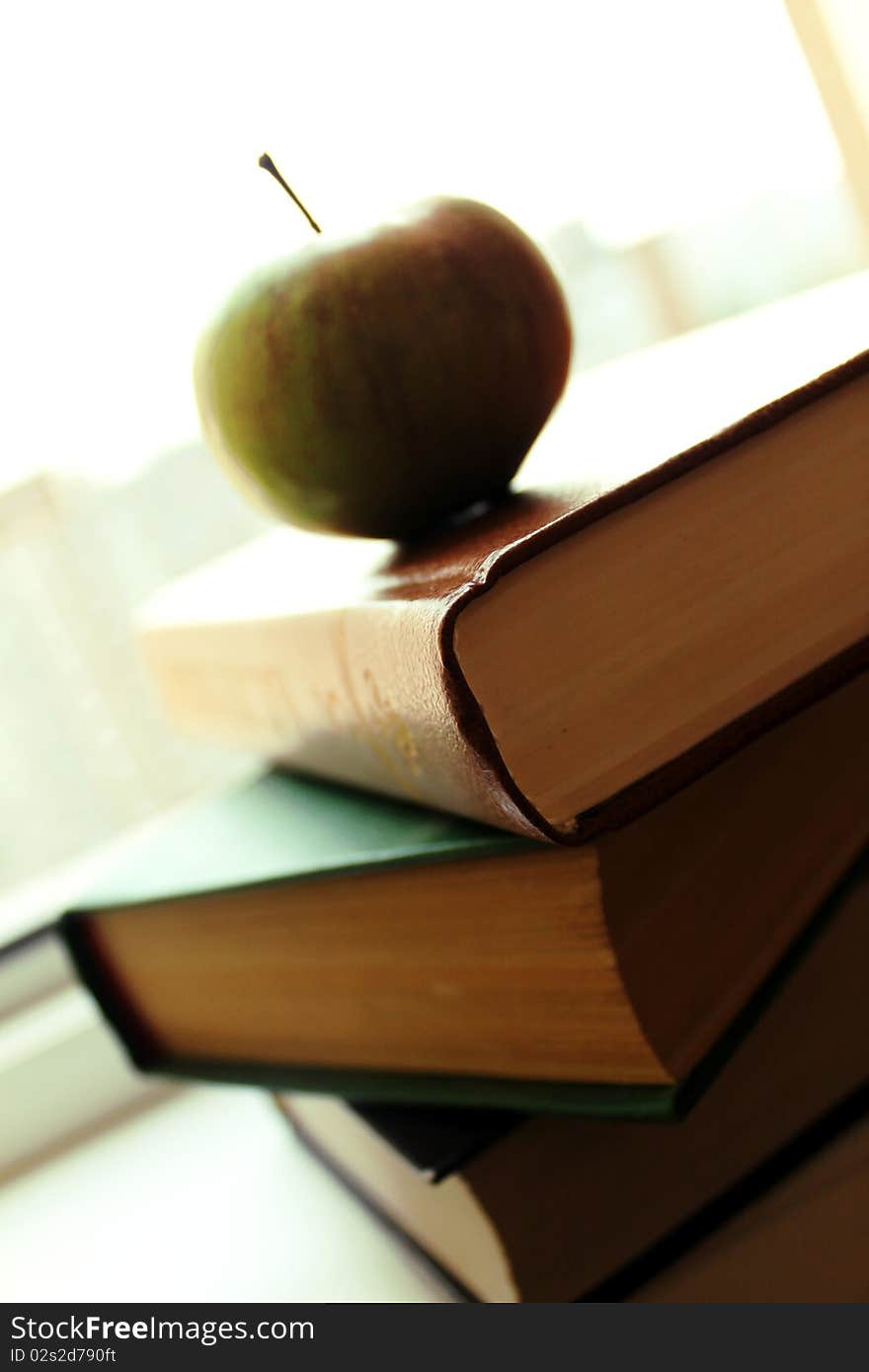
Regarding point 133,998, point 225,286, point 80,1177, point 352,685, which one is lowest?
point 80,1177

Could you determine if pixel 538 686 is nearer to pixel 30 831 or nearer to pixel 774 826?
pixel 774 826

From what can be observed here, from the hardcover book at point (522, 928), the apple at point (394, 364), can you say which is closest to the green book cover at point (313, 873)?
the hardcover book at point (522, 928)

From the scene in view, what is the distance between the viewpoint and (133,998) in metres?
0.62

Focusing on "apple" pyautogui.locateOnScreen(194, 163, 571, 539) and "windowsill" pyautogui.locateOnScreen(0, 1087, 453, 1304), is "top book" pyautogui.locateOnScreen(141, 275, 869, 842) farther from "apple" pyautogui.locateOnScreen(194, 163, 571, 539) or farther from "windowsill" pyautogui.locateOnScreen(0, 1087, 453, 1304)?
"windowsill" pyautogui.locateOnScreen(0, 1087, 453, 1304)

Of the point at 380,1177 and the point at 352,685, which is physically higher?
the point at 352,685

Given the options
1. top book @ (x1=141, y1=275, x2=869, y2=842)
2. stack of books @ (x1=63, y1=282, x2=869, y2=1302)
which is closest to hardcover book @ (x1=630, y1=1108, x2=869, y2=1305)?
stack of books @ (x1=63, y1=282, x2=869, y2=1302)

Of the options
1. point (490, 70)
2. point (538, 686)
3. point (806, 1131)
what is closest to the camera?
point (538, 686)

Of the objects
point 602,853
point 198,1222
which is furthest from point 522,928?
point 198,1222

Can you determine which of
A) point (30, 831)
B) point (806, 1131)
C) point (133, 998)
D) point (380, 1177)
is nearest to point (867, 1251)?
point (806, 1131)

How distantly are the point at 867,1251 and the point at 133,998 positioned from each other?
34 cm

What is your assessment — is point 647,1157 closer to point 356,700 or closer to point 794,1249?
point 794,1249

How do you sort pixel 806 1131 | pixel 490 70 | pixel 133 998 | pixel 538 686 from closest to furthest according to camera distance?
pixel 538 686
pixel 806 1131
pixel 133 998
pixel 490 70

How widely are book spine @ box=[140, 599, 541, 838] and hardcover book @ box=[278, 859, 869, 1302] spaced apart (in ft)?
0.36

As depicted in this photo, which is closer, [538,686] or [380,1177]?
[538,686]
